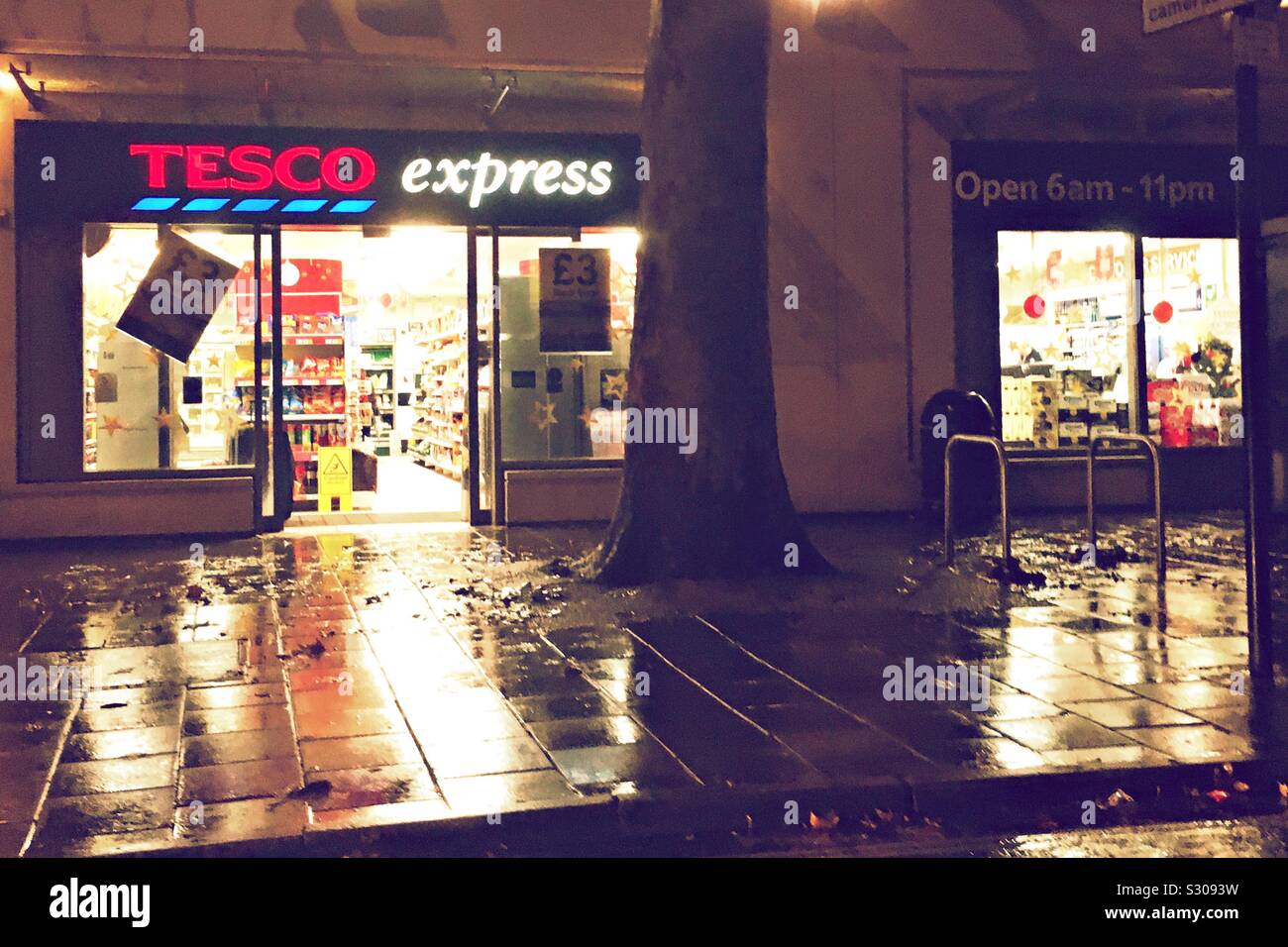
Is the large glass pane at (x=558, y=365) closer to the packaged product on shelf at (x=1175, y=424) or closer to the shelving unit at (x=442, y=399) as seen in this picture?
the shelving unit at (x=442, y=399)

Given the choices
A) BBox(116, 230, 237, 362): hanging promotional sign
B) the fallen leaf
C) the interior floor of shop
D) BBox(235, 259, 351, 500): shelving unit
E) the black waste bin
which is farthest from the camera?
BBox(235, 259, 351, 500): shelving unit

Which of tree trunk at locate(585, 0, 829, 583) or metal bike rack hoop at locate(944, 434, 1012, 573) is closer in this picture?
tree trunk at locate(585, 0, 829, 583)

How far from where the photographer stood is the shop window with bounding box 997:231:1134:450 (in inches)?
588

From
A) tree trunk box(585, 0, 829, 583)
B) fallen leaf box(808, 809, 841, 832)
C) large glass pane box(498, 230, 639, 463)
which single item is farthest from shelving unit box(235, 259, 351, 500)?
fallen leaf box(808, 809, 841, 832)

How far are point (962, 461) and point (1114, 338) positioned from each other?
12.0 feet

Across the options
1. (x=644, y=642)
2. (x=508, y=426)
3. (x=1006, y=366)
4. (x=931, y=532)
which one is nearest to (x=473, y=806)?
(x=644, y=642)

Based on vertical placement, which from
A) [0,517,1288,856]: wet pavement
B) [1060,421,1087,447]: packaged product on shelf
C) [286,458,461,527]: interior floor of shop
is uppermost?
[1060,421,1087,447]: packaged product on shelf

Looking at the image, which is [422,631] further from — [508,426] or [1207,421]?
[1207,421]

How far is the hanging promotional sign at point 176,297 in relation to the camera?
43.8ft

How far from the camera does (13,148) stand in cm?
1279

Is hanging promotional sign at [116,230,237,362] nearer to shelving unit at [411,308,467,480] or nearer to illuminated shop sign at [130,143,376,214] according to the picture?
illuminated shop sign at [130,143,376,214]

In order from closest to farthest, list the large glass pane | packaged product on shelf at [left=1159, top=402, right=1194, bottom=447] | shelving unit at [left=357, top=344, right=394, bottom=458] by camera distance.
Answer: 1. the large glass pane
2. packaged product on shelf at [left=1159, top=402, right=1194, bottom=447]
3. shelving unit at [left=357, top=344, right=394, bottom=458]

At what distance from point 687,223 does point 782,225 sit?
5041 millimetres

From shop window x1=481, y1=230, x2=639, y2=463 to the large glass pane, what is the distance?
10mm
